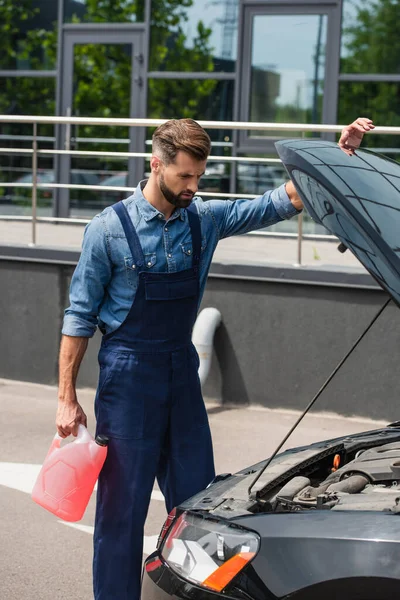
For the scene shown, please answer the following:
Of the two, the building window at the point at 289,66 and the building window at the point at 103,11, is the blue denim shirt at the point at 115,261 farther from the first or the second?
the building window at the point at 103,11

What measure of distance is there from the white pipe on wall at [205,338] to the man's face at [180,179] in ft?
12.7

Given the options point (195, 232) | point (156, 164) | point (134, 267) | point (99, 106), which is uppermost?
point (99, 106)

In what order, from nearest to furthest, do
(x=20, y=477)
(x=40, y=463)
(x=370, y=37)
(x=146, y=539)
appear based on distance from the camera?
(x=146, y=539)
(x=20, y=477)
(x=40, y=463)
(x=370, y=37)

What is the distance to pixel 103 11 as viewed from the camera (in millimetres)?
11969

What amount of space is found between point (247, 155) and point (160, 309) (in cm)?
787

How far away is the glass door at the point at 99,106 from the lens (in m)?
11.9

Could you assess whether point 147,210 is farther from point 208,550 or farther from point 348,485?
point 208,550

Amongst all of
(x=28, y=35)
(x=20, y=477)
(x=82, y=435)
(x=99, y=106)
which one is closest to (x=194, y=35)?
(x=99, y=106)

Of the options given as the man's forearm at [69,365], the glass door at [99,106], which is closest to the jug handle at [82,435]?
the man's forearm at [69,365]

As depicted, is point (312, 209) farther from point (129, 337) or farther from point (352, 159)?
point (129, 337)

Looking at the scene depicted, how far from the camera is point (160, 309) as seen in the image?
3.71 meters

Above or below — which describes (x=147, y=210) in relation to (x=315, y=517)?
above

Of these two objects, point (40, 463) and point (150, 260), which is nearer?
point (150, 260)

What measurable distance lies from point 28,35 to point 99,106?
1346mm
